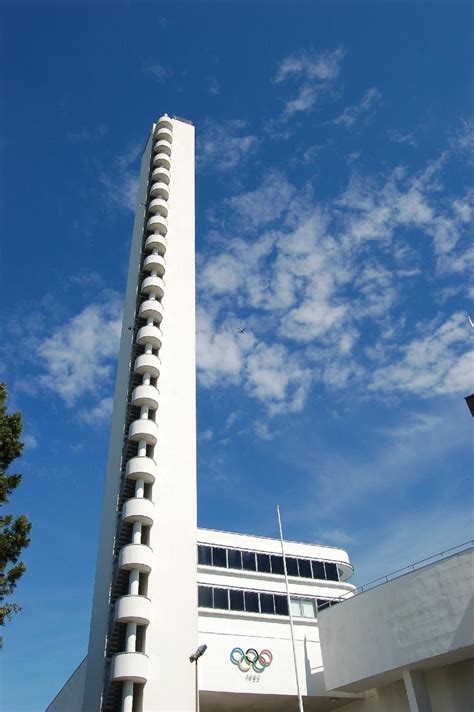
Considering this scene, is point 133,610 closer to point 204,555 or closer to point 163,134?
point 204,555

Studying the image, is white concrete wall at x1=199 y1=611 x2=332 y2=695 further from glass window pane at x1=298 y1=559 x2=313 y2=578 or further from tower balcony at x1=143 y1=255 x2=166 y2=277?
tower balcony at x1=143 y1=255 x2=166 y2=277

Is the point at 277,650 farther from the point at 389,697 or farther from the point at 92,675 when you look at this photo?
the point at 92,675

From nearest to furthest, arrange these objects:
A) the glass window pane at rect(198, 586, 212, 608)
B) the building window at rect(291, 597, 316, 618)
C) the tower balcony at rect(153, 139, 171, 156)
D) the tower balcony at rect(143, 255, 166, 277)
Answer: the glass window pane at rect(198, 586, 212, 608) < the building window at rect(291, 597, 316, 618) < the tower balcony at rect(143, 255, 166, 277) < the tower balcony at rect(153, 139, 171, 156)

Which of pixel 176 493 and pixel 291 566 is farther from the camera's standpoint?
pixel 291 566

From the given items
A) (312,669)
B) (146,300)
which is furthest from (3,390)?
(312,669)

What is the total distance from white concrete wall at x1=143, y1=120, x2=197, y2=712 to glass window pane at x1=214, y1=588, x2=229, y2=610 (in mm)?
7433

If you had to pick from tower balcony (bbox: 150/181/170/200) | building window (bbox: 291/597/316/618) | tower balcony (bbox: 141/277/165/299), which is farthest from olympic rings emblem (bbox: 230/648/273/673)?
tower balcony (bbox: 150/181/170/200)

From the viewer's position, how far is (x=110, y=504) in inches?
1633

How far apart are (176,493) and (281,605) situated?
13650mm

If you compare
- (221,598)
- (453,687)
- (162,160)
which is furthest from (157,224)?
(453,687)

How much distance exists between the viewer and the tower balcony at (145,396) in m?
43.1

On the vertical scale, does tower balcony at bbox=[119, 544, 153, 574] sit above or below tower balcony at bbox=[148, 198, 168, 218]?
below

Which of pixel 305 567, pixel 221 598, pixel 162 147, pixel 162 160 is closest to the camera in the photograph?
pixel 221 598

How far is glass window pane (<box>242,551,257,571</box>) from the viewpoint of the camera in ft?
156
